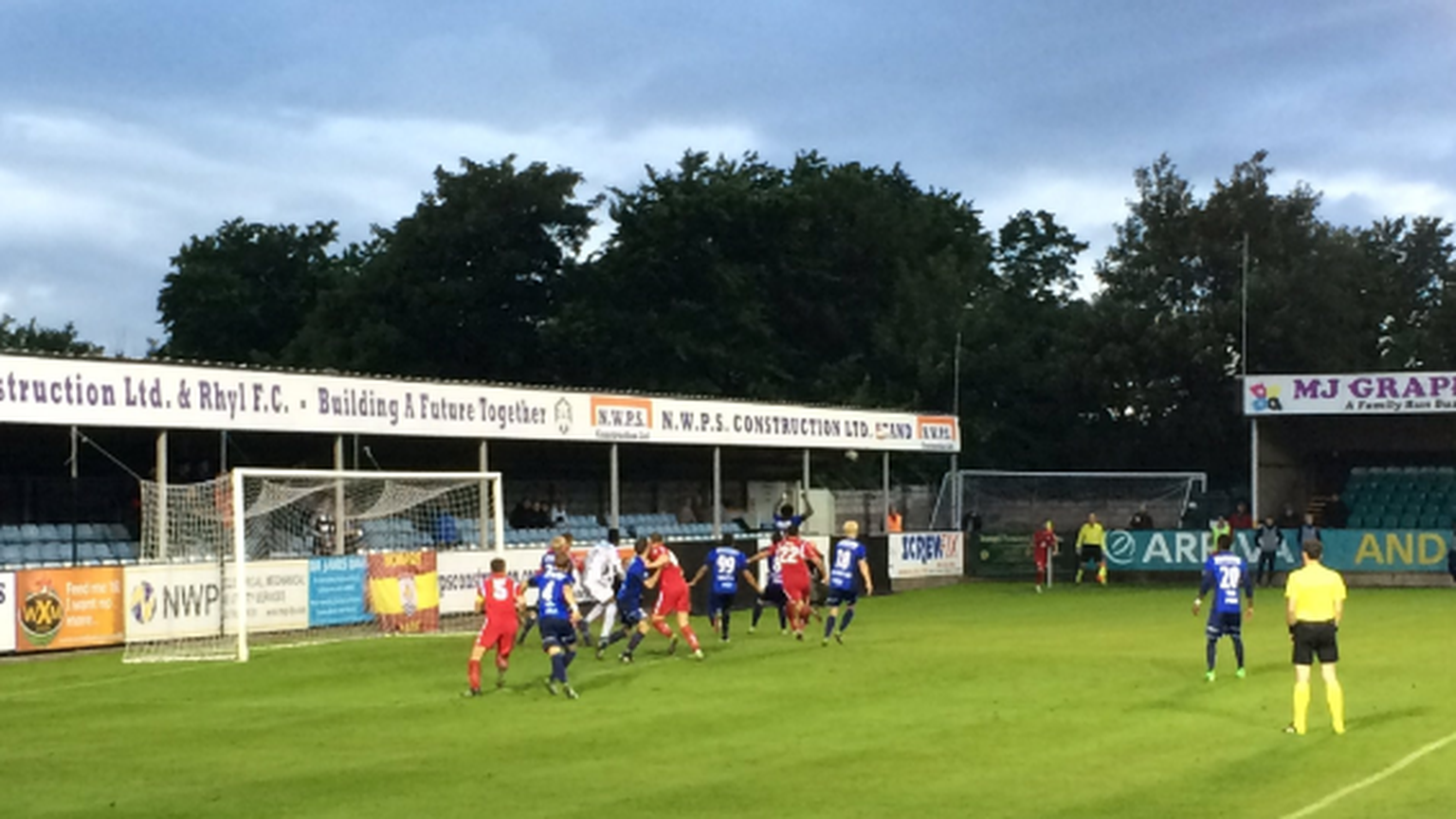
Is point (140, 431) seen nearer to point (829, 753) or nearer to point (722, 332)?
point (829, 753)

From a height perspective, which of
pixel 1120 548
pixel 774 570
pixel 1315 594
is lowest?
pixel 1120 548

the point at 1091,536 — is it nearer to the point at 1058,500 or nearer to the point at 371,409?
the point at 1058,500

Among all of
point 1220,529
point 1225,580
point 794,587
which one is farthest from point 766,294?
point 1225,580

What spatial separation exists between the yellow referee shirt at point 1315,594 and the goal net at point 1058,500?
120 ft

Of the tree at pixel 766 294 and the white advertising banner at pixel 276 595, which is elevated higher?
the tree at pixel 766 294

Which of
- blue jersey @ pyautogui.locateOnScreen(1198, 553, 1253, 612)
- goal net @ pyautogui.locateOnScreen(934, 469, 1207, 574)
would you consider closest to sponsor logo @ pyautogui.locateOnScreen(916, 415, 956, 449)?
goal net @ pyautogui.locateOnScreen(934, 469, 1207, 574)

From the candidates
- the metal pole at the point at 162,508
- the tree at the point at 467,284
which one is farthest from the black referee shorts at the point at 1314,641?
the tree at the point at 467,284

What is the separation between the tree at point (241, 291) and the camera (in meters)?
84.1

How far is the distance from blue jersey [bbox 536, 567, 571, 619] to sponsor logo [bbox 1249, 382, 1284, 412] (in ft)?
114

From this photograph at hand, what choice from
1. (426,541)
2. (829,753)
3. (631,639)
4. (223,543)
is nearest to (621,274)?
(426,541)

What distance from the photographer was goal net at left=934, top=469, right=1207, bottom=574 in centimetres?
5569

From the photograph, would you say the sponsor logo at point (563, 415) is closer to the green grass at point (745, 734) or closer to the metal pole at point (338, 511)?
the metal pole at point (338, 511)

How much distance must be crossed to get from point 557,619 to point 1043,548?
28.7 m

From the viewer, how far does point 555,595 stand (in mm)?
22766
